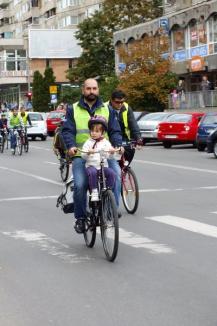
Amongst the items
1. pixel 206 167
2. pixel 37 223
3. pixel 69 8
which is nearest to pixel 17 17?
pixel 69 8

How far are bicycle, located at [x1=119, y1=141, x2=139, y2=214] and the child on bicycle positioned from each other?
3392 millimetres

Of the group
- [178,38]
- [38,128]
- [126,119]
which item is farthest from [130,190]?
[178,38]

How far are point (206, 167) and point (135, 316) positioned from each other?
14577 mm

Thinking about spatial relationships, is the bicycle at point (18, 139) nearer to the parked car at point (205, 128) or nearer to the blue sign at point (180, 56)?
the parked car at point (205, 128)

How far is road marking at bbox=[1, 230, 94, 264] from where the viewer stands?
8.12 m

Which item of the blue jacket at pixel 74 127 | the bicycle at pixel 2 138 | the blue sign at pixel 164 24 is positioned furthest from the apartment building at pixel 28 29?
the blue jacket at pixel 74 127

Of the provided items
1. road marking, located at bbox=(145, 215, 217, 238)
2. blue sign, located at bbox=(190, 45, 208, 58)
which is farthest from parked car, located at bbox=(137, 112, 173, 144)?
road marking, located at bbox=(145, 215, 217, 238)

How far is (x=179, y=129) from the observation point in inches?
1235

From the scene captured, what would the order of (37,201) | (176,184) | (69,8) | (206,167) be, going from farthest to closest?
(69,8), (206,167), (176,184), (37,201)

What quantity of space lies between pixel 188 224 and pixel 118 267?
111 inches

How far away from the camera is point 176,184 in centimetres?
1582

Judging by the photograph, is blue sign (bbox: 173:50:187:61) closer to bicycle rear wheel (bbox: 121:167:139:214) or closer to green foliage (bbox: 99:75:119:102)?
green foliage (bbox: 99:75:119:102)

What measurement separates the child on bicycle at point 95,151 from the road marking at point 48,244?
685 mm

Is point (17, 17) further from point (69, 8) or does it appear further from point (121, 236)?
point (121, 236)
